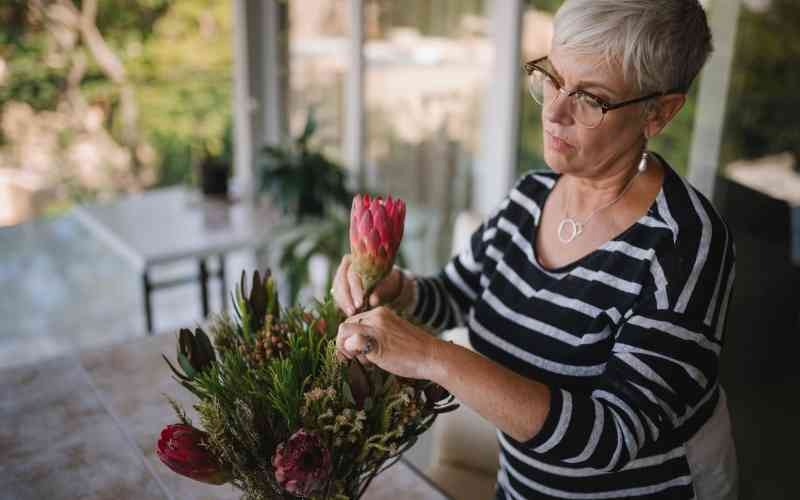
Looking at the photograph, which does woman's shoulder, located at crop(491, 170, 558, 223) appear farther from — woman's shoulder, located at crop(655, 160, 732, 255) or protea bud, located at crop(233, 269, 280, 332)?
protea bud, located at crop(233, 269, 280, 332)

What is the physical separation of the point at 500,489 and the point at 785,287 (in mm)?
1006

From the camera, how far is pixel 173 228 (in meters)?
2.73

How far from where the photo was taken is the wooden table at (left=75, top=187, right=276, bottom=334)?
254cm

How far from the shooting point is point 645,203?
1090 mm

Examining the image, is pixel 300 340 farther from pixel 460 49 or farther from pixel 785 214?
pixel 460 49

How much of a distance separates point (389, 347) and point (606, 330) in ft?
1.18

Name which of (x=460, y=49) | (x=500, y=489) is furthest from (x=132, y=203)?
(x=500, y=489)

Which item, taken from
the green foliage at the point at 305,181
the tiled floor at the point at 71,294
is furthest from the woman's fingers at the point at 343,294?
the tiled floor at the point at 71,294

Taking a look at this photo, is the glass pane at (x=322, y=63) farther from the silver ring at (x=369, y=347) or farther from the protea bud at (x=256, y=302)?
the silver ring at (x=369, y=347)

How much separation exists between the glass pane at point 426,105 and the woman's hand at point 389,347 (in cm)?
184

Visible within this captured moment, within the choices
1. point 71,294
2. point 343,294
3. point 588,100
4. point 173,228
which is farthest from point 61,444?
point 71,294

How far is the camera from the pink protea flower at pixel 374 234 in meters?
0.86

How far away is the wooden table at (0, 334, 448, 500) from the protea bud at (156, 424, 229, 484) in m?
0.30

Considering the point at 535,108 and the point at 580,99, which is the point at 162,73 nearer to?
the point at 535,108
